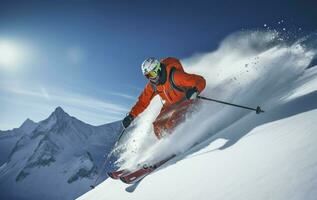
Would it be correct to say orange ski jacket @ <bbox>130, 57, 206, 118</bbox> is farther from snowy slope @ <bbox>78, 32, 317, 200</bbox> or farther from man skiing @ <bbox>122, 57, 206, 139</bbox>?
snowy slope @ <bbox>78, 32, 317, 200</bbox>

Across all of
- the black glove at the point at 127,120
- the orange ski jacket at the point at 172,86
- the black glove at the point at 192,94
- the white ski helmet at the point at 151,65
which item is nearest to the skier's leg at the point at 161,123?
the orange ski jacket at the point at 172,86

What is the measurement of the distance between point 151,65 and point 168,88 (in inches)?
37.5

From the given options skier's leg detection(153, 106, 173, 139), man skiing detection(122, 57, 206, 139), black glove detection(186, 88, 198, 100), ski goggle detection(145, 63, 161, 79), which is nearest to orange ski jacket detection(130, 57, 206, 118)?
man skiing detection(122, 57, 206, 139)

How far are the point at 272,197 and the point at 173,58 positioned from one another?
6758mm

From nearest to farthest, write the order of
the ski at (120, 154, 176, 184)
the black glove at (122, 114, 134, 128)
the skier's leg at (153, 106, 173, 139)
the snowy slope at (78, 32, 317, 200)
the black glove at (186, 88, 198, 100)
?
the snowy slope at (78, 32, 317, 200)
the ski at (120, 154, 176, 184)
the black glove at (186, 88, 198, 100)
the skier's leg at (153, 106, 173, 139)
the black glove at (122, 114, 134, 128)

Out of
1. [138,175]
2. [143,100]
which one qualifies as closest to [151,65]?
[143,100]

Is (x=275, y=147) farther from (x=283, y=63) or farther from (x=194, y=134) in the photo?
(x=283, y=63)

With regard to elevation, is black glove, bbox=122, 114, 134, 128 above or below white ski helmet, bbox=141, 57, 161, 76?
below

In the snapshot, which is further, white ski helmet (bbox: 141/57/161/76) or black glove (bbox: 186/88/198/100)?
white ski helmet (bbox: 141/57/161/76)

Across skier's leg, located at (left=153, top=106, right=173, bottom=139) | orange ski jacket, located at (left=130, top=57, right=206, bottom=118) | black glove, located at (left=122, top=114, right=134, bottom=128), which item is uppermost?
orange ski jacket, located at (left=130, top=57, right=206, bottom=118)

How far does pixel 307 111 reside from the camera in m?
4.48

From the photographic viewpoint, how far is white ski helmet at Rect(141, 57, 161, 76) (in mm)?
8719

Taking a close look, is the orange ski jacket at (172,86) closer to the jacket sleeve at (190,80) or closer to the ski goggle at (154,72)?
the jacket sleeve at (190,80)

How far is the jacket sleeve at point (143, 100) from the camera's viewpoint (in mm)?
10133
